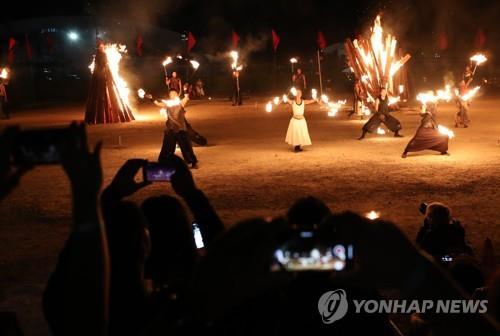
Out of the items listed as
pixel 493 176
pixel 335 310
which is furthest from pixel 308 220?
pixel 493 176

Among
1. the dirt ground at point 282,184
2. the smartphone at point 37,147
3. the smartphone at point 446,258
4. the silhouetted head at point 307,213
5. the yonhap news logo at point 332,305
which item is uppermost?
the smartphone at point 37,147

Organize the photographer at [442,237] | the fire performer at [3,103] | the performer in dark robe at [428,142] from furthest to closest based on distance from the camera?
the fire performer at [3,103]
the performer in dark robe at [428,142]
the photographer at [442,237]

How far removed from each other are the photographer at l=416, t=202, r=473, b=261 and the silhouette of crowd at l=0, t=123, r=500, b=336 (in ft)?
7.90

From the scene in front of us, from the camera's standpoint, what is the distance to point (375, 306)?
2236 mm

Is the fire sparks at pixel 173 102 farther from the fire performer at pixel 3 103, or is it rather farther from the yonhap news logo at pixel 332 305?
the fire performer at pixel 3 103

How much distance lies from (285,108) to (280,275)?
81.9 ft

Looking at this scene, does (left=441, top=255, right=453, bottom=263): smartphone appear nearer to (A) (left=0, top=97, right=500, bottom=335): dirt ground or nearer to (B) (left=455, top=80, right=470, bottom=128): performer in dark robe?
(A) (left=0, top=97, right=500, bottom=335): dirt ground

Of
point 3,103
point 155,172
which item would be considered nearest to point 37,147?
point 155,172

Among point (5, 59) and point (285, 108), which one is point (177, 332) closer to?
point (285, 108)

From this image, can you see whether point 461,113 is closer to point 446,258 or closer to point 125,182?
point 446,258

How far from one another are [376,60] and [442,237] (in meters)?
14.4

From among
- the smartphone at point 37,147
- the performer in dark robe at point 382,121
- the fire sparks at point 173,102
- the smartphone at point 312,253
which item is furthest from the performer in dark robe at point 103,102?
the smartphone at point 312,253

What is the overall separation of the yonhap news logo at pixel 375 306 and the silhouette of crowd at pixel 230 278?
0.07 ft

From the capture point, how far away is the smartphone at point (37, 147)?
2084mm
